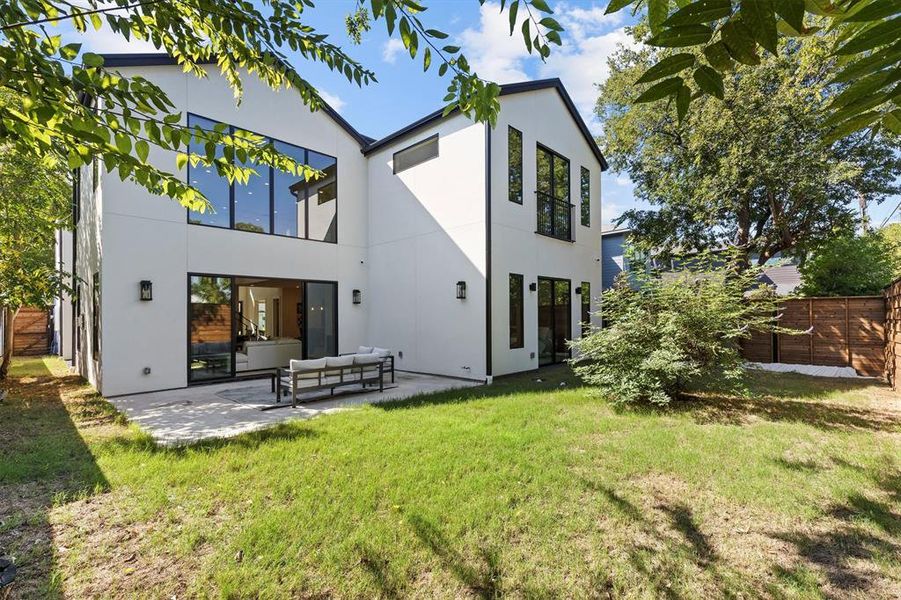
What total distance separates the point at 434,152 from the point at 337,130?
9.40ft

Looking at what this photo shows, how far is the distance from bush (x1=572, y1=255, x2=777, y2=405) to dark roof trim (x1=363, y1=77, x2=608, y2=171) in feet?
17.6

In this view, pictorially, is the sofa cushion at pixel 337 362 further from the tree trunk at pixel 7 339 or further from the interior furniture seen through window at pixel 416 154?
the tree trunk at pixel 7 339

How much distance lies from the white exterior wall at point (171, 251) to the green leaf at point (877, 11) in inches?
381

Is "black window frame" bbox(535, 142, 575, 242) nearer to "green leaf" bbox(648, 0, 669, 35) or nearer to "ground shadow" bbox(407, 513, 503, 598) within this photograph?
"ground shadow" bbox(407, 513, 503, 598)

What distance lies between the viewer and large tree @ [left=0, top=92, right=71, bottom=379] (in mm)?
8422

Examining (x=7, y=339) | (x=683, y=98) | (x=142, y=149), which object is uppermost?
(x=142, y=149)

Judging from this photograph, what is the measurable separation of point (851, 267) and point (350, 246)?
46.4 ft

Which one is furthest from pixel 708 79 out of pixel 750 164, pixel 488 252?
pixel 750 164

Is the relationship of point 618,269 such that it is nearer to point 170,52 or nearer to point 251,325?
point 251,325

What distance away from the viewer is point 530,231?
34.6ft

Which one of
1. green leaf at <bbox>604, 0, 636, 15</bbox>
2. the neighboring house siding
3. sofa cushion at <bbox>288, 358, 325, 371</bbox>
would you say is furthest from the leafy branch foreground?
the neighboring house siding

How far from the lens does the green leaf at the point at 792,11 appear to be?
809mm

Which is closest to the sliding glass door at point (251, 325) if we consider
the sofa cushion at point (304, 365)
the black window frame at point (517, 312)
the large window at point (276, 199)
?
the large window at point (276, 199)

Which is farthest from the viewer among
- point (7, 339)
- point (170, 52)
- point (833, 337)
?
point (833, 337)
